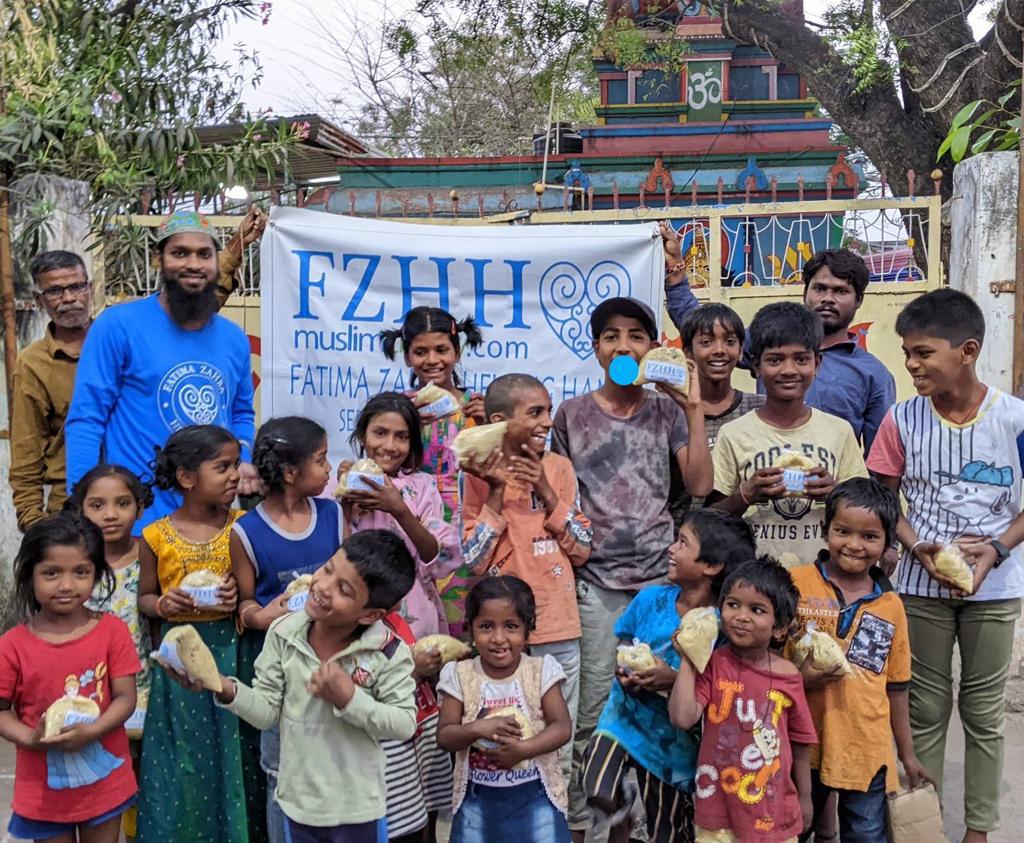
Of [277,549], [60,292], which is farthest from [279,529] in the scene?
[60,292]

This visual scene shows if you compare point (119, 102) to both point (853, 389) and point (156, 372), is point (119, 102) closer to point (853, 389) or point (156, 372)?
point (156, 372)

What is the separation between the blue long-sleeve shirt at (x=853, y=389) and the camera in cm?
378

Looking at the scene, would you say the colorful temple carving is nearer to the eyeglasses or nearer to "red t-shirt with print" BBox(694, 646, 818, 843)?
the eyeglasses

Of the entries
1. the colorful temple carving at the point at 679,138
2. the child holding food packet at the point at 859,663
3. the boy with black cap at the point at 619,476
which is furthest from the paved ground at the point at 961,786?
the colorful temple carving at the point at 679,138

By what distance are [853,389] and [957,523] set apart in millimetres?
635

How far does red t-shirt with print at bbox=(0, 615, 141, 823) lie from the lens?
9.47 ft

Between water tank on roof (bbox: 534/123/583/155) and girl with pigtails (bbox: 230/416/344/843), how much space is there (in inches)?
309

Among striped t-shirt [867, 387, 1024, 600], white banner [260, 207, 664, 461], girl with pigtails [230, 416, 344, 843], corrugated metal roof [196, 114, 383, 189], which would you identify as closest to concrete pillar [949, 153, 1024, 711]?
striped t-shirt [867, 387, 1024, 600]

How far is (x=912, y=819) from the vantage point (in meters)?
3.10

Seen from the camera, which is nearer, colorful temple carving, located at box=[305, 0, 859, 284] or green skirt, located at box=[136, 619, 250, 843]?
green skirt, located at box=[136, 619, 250, 843]

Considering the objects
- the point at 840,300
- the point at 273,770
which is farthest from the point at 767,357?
the point at 273,770

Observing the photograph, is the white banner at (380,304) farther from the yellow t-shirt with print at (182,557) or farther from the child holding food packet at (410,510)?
the yellow t-shirt with print at (182,557)

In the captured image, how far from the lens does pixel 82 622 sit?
3.01 m

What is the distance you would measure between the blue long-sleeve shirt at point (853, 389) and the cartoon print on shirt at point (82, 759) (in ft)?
7.69
